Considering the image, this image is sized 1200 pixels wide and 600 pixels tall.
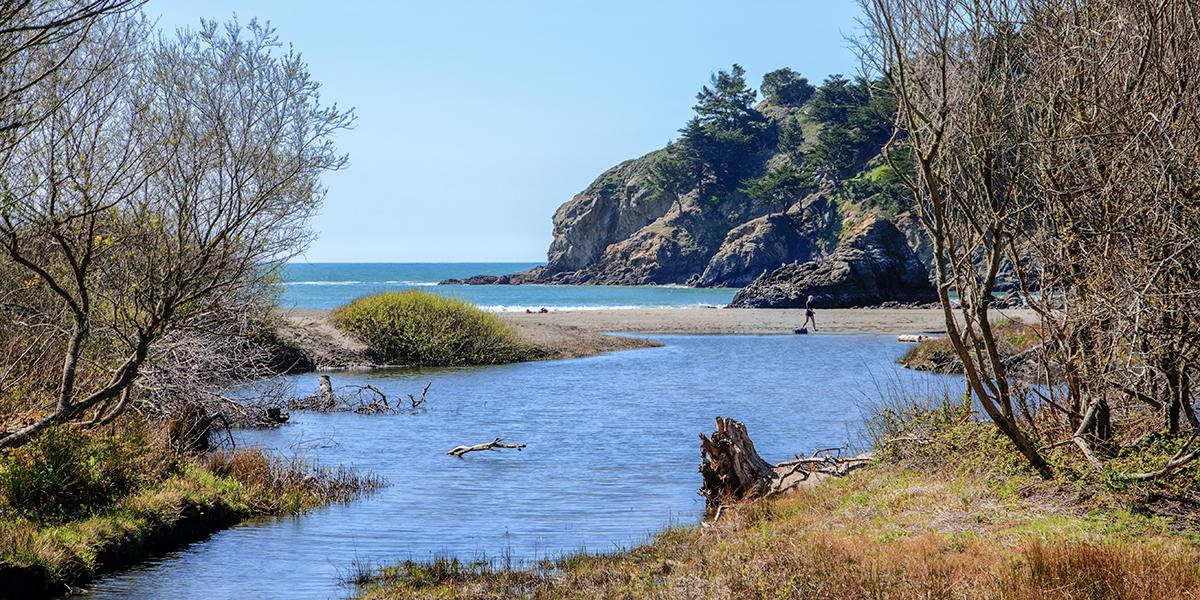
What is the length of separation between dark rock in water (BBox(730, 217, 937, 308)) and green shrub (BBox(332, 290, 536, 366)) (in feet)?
128

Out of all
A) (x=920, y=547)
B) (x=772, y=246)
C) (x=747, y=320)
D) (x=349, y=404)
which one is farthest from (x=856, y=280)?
(x=920, y=547)

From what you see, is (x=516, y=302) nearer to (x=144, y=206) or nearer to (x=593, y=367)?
(x=593, y=367)

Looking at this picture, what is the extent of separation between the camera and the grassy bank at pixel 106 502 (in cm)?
1105

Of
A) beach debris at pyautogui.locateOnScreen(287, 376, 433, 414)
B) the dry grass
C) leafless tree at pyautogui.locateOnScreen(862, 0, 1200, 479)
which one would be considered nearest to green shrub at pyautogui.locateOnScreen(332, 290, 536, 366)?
beach debris at pyautogui.locateOnScreen(287, 376, 433, 414)

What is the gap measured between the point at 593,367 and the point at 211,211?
30.1 m

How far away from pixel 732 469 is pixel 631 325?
49876 millimetres

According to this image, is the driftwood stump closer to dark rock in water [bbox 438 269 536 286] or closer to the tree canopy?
dark rock in water [bbox 438 269 536 286]

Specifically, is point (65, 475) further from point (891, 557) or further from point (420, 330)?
point (420, 330)

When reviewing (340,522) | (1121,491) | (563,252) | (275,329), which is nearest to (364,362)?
(275,329)

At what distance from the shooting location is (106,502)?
1294 centimetres

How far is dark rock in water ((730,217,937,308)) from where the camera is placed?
76812mm

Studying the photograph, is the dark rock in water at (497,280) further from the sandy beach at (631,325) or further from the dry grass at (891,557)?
the dry grass at (891,557)

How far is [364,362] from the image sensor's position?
4012cm

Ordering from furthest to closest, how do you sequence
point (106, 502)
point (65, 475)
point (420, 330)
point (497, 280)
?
point (497, 280), point (420, 330), point (106, 502), point (65, 475)
